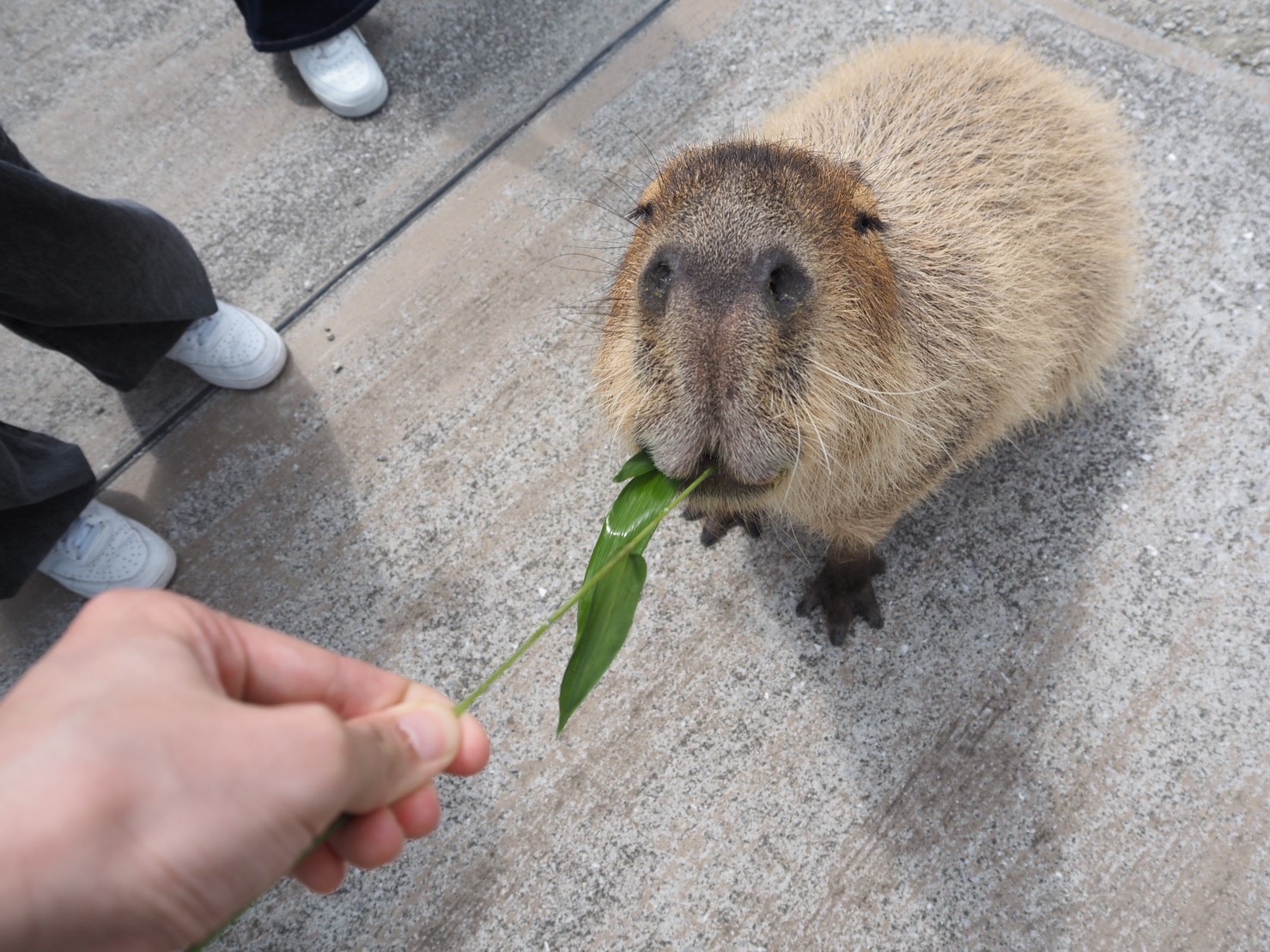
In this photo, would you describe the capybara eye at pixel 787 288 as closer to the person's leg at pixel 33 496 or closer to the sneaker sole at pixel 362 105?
the person's leg at pixel 33 496

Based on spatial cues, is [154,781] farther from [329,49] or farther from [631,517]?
[329,49]

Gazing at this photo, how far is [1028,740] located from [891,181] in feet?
5.36

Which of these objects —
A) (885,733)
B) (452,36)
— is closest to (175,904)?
(885,733)

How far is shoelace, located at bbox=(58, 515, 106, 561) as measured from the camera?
98.6 inches

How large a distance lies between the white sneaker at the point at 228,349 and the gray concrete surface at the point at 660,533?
120 mm

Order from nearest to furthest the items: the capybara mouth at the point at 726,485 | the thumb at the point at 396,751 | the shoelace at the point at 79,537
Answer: the thumb at the point at 396,751
the capybara mouth at the point at 726,485
the shoelace at the point at 79,537

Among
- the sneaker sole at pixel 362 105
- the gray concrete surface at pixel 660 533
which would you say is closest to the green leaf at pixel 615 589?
the gray concrete surface at pixel 660 533

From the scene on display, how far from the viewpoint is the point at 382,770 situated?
98 cm

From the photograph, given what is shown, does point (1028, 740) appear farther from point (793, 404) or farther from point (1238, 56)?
point (1238, 56)

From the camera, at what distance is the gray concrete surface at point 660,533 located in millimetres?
2168

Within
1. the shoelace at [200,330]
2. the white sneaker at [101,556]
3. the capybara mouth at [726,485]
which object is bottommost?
the white sneaker at [101,556]

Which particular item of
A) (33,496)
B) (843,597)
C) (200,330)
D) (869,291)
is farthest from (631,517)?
(200,330)

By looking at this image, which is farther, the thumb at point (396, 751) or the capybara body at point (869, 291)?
the capybara body at point (869, 291)

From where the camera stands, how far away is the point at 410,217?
310 centimetres
